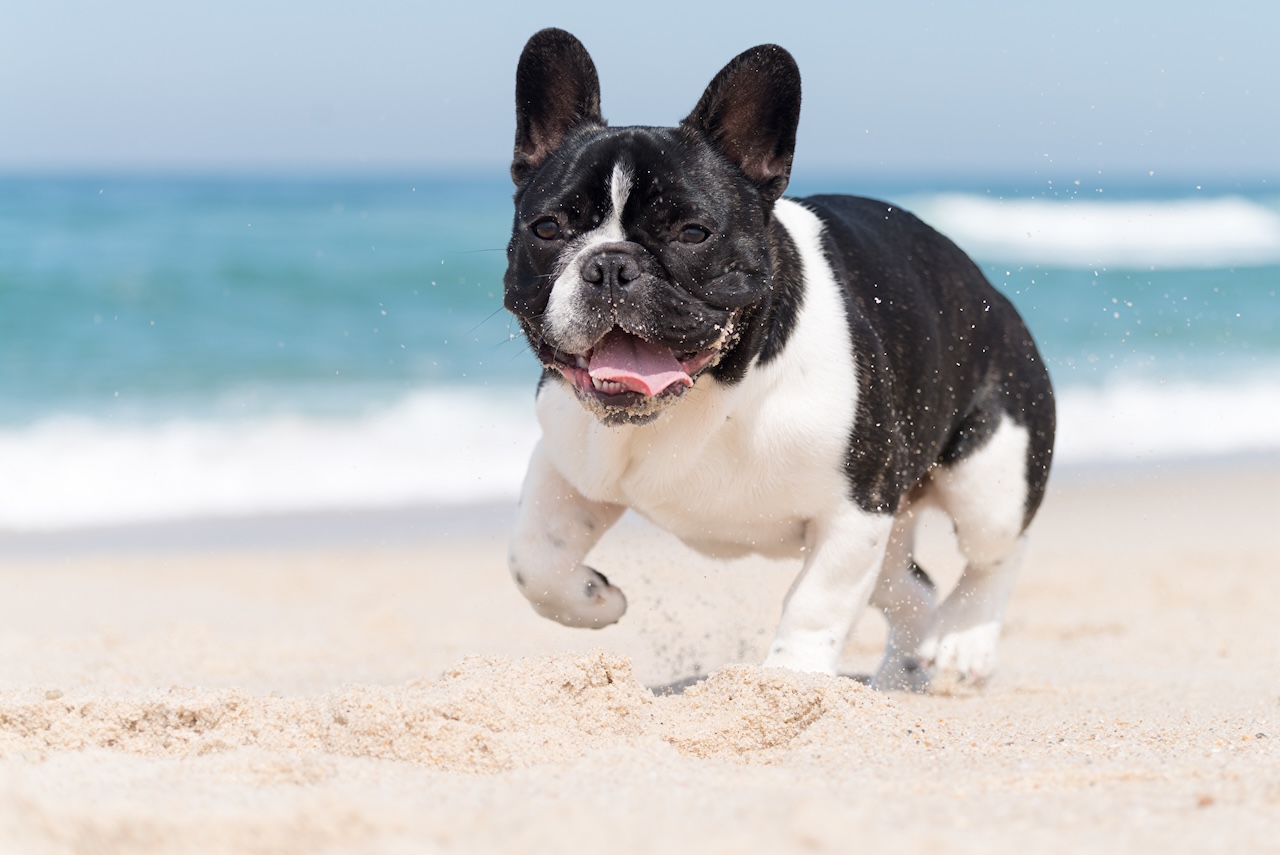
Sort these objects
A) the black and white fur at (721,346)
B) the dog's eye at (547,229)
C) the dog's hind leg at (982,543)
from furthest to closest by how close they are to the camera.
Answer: the dog's hind leg at (982,543), the dog's eye at (547,229), the black and white fur at (721,346)

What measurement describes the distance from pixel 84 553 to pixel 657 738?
6.25 meters

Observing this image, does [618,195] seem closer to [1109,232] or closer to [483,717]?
[483,717]

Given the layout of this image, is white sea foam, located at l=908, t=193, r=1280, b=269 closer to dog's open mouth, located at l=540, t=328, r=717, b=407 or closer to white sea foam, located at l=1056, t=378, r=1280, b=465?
white sea foam, located at l=1056, t=378, r=1280, b=465

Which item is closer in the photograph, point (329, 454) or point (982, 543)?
point (982, 543)

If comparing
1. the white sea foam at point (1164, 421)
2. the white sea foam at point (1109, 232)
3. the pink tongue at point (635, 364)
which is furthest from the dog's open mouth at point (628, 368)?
the white sea foam at point (1109, 232)

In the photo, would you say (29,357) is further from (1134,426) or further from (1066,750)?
(1066,750)

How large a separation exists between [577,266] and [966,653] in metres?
2.54

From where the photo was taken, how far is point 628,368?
440 centimetres

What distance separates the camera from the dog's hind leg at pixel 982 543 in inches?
229

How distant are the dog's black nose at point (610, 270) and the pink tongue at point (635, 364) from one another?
7.7 inches

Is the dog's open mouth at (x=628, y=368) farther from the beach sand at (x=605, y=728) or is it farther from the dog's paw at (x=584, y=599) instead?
the dog's paw at (x=584, y=599)

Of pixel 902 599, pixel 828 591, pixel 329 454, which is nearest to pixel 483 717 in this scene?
pixel 828 591

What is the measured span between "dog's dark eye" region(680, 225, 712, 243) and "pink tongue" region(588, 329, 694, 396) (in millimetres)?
327

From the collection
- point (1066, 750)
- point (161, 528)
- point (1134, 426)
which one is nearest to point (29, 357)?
point (161, 528)
